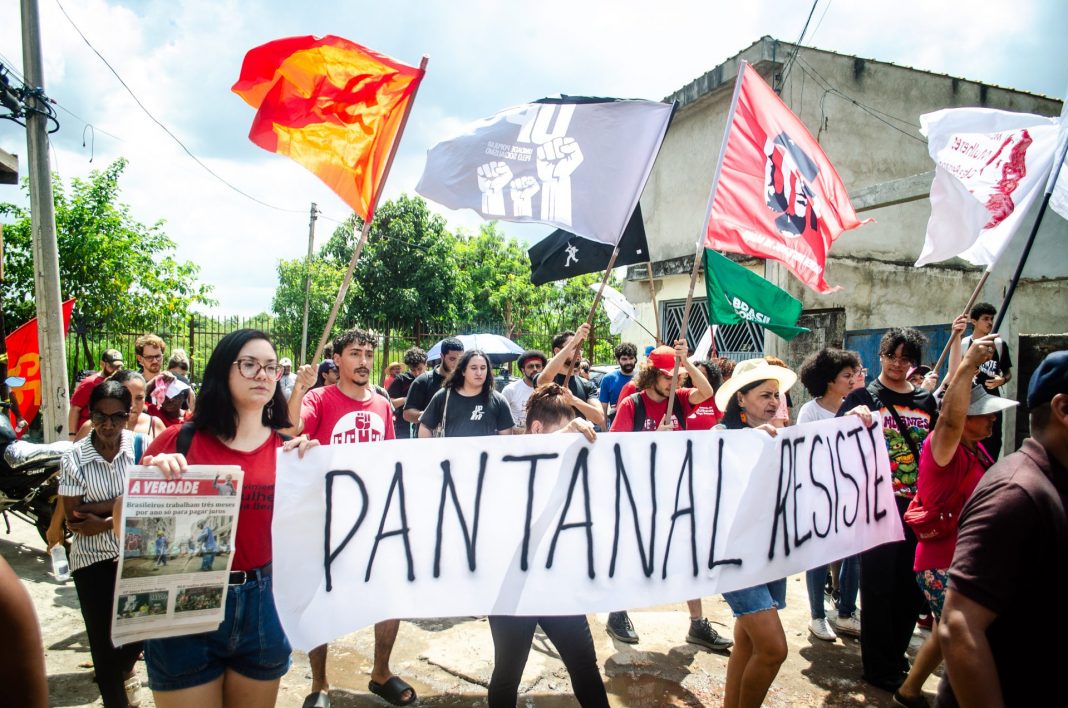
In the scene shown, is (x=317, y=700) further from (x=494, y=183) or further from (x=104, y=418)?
(x=494, y=183)

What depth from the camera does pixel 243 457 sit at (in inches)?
97.7

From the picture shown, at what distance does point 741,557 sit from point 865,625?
1553mm

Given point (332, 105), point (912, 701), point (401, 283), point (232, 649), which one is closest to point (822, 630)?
point (912, 701)

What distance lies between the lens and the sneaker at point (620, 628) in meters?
4.43

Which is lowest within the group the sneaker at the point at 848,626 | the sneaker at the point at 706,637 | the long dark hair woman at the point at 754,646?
the sneaker at the point at 848,626

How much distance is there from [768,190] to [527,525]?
2.59m

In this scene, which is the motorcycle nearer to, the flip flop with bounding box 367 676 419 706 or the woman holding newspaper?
the flip flop with bounding box 367 676 419 706

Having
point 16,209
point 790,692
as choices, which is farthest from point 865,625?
point 16,209

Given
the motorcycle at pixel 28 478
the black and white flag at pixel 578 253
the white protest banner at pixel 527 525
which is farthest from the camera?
the motorcycle at pixel 28 478

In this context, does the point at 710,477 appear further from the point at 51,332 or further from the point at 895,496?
the point at 51,332

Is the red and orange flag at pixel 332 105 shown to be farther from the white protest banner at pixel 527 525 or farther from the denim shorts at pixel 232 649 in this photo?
the denim shorts at pixel 232 649

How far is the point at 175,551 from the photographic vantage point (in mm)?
2211

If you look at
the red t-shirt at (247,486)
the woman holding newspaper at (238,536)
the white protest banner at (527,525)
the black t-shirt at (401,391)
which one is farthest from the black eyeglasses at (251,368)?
the black t-shirt at (401,391)

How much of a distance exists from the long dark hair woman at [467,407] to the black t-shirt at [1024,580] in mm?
3272
